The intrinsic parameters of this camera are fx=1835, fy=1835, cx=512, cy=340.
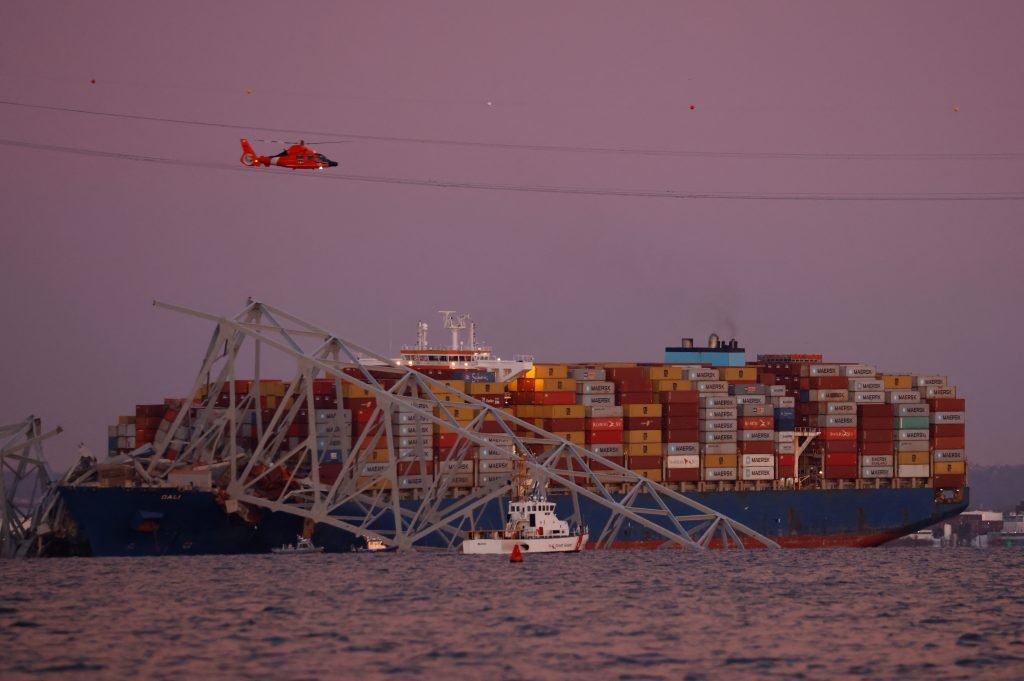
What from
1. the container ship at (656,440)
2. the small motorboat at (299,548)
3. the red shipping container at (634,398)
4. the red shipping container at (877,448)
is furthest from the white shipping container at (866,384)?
the small motorboat at (299,548)

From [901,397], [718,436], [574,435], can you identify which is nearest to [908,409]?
[901,397]

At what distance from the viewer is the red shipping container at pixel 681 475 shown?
369 feet

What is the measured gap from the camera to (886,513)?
11756 centimetres

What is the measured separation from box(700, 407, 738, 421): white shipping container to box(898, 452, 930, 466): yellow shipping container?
40.3 ft

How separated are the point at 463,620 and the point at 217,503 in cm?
3187

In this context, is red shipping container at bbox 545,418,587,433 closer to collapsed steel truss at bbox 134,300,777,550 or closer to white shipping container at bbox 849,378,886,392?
collapsed steel truss at bbox 134,300,777,550

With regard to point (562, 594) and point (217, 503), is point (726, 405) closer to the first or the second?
point (217, 503)

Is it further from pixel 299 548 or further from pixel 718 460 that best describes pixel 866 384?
pixel 299 548

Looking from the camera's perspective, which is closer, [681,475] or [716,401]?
[681,475]

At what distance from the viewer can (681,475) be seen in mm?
112625

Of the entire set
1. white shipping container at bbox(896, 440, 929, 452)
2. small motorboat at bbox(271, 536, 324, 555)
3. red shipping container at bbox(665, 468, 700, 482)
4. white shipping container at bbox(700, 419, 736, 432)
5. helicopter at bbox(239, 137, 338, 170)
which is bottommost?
small motorboat at bbox(271, 536, 324, 555)

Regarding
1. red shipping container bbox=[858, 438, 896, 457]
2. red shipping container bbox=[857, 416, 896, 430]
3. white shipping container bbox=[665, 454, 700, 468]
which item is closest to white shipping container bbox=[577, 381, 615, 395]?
white shipping container bbox=[665, 454, 700, 468]

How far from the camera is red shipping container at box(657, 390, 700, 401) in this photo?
11300 centimetres

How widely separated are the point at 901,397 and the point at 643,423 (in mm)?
18330
